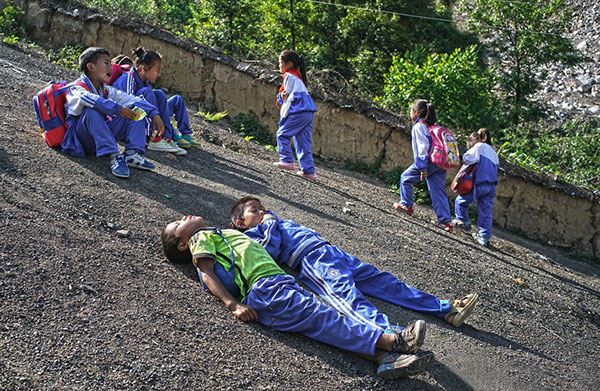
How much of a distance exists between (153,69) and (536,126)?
45.4ft

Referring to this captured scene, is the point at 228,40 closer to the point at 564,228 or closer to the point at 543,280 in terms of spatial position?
the point at 564,228

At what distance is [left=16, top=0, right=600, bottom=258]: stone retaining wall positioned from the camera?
1069 centimetres

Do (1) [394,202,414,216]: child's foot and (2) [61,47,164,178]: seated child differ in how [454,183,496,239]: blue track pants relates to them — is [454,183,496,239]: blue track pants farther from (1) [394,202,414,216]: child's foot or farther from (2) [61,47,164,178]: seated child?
(2) [61,47,164,178]: seated child

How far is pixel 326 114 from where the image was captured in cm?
1192

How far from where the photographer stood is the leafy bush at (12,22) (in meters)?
13.8

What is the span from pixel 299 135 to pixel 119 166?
127 inches

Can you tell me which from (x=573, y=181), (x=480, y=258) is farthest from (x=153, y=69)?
(x=573, y=181)

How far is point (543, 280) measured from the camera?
6.94 m

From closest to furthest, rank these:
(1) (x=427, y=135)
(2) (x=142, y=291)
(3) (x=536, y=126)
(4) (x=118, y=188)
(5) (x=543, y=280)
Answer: (2) (x=142, y=291), (4) (x=118, y=188), (5) (x=543, y=280), (1) (x=427, y=135), (3) (x=536, y=126)

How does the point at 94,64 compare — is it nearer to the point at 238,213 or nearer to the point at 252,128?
the point at 238,213

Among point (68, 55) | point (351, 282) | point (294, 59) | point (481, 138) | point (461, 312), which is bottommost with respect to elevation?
point (68, 55)

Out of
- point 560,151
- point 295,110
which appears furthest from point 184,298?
point 560,151

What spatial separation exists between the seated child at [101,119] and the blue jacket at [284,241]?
1848mm

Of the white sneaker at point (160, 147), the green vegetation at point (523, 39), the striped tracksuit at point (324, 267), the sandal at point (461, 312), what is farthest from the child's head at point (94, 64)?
the green vegetation at point (523, 39)
